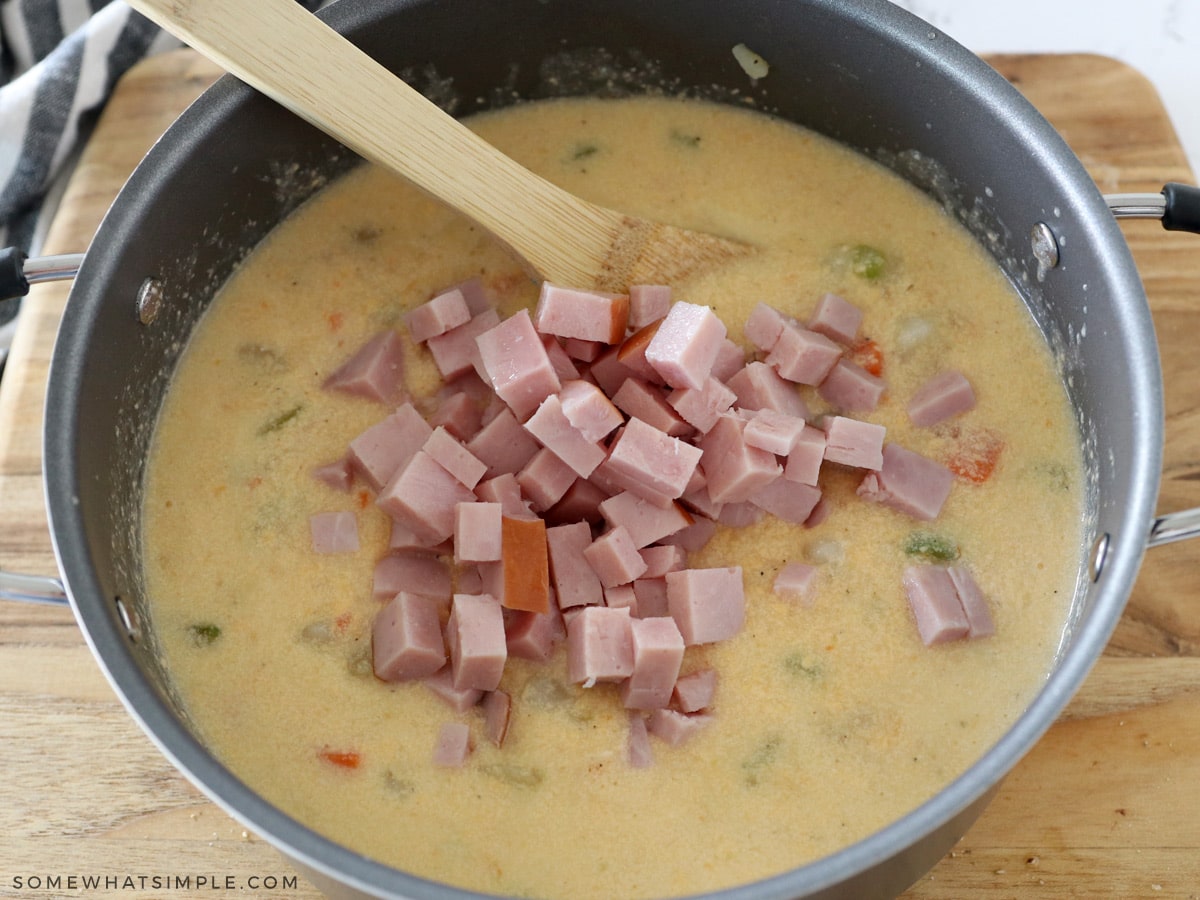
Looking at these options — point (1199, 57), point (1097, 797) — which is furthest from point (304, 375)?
point (1199, 57)

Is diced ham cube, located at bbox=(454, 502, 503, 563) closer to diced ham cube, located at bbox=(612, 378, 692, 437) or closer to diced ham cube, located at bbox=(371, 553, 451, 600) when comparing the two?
diced ham cube, located at bbox=(371, 553, 451, 600)

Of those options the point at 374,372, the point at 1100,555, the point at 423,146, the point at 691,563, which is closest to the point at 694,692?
the point at 691,563

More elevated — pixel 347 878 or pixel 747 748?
pixel 347 878

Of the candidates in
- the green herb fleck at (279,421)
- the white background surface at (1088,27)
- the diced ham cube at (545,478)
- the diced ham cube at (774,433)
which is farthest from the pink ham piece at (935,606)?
the white background surface at (1088,27)

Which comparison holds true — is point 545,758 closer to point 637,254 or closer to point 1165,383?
point 637,254

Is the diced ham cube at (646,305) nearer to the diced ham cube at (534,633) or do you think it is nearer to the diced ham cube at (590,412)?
the diced ham cube at (590,412)

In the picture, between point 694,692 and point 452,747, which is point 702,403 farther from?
point 452,747
